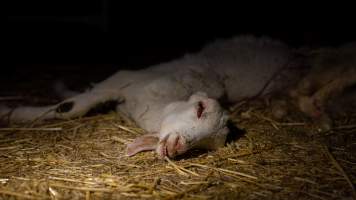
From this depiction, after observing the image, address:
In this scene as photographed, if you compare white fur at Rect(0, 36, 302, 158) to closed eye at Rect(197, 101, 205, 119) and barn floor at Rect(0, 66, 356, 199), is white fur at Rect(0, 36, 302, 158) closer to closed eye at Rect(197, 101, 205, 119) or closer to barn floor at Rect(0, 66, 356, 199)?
closed eye at Rect(197, 101, 205, 119)

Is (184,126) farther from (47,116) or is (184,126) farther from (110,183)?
(47,116)

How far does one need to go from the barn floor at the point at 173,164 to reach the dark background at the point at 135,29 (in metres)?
2.52

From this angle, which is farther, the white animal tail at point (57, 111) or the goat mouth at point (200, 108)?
the white animal tail at point (57, 111)

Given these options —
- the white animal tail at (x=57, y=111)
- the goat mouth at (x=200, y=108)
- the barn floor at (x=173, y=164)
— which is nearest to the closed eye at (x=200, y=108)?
the goat mouth at (x=200, y=108)

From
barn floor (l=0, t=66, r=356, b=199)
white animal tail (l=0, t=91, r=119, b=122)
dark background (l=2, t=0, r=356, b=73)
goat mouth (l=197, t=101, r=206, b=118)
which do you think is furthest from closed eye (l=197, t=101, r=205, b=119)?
dark background (l=2, t=0, r=356, b=73)

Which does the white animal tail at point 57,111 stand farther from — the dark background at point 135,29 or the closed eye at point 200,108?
the dark background at point 135,29

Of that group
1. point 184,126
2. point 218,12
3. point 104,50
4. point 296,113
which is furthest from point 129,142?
point 218,12

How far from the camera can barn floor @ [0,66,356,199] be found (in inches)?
115

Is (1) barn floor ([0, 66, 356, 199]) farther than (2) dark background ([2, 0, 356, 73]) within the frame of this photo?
No

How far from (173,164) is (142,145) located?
13.8 inches

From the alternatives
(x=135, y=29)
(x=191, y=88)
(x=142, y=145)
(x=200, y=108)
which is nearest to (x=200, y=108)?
(x=200, y=108)

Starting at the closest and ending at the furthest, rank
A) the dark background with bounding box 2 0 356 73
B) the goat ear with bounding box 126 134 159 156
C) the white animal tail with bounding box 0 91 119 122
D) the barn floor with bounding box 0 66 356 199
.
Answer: the barn floor with bounding box 0 66 356 199 < the goat ear with bounding box 126 134 159 156 < the white animal tail with bounding box 0 91 119 122 < the dark background with bounding box 2 0 356 73

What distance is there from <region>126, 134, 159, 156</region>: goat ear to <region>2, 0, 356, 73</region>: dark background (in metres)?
3.01

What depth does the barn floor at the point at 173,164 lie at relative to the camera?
2934 mm
